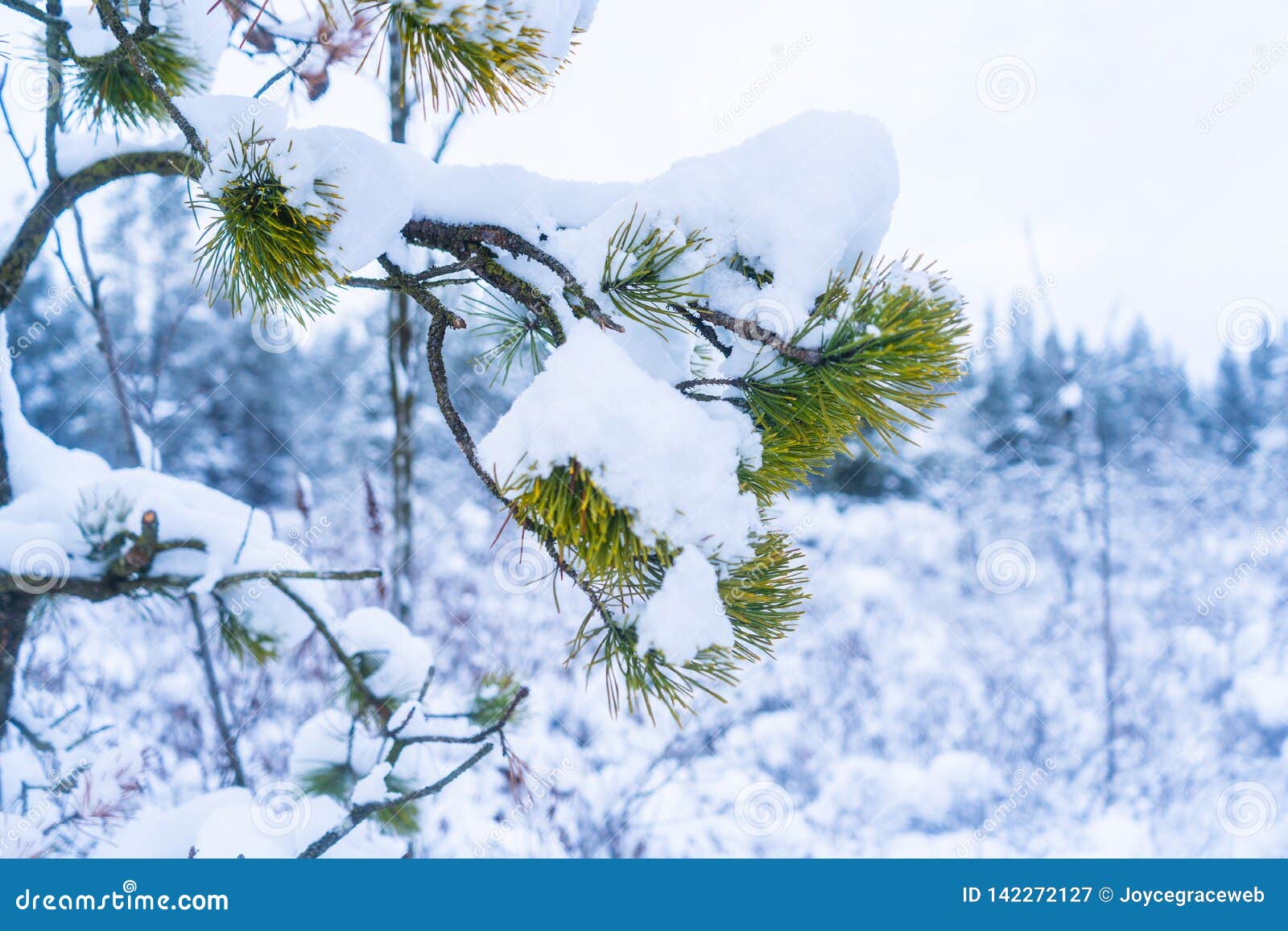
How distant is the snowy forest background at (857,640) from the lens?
10.9 ft

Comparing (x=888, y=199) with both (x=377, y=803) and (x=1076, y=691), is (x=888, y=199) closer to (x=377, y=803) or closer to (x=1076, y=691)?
(x=377, y=803)

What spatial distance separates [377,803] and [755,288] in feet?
3.29

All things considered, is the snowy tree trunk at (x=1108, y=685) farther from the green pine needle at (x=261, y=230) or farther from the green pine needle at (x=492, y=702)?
the green pine needle at (x=261, y=230)

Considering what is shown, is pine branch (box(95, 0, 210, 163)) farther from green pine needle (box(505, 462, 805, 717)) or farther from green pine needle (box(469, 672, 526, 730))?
green pine needle (box(469, 672, 526, 730))

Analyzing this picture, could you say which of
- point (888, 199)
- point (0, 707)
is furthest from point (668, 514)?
point (0, 707)
